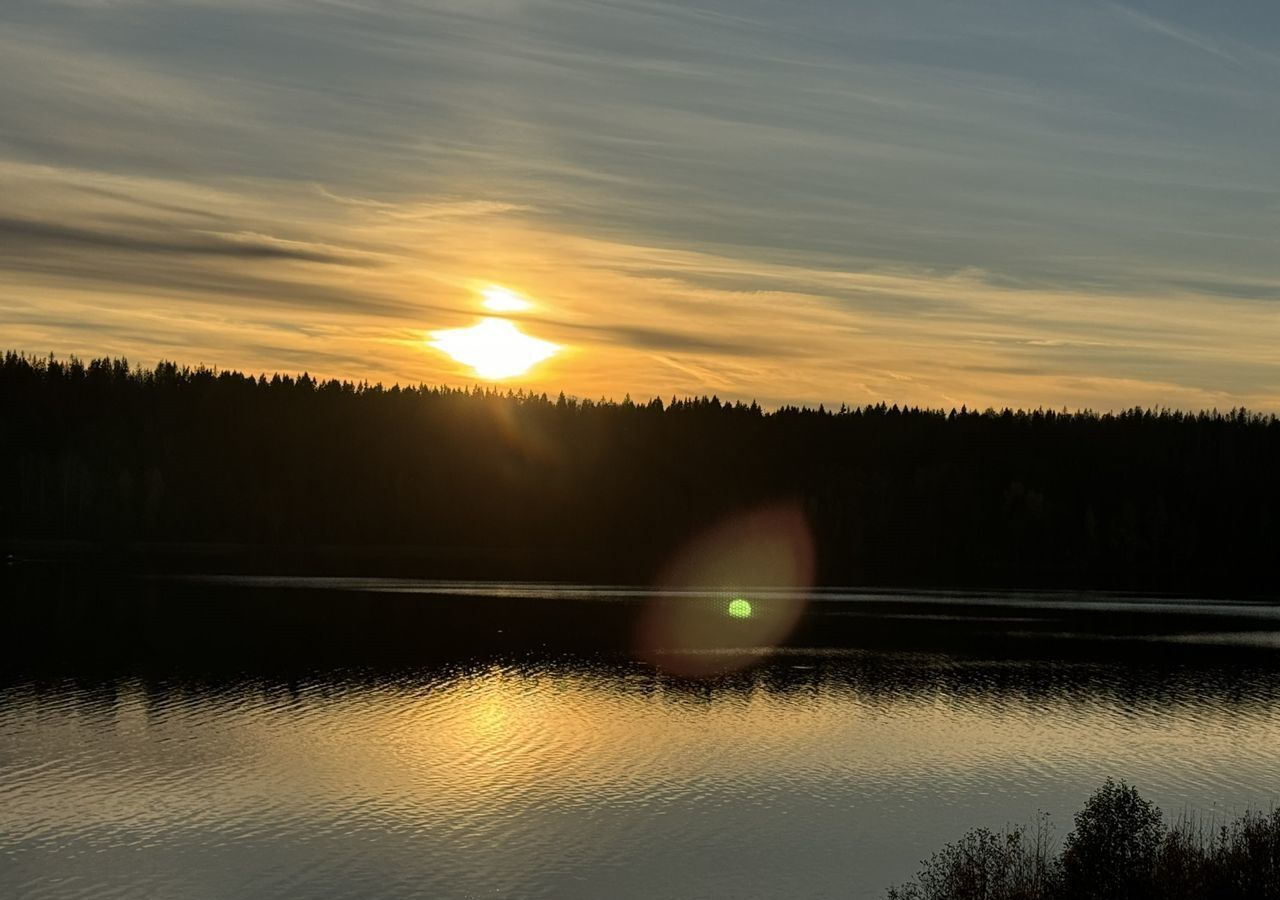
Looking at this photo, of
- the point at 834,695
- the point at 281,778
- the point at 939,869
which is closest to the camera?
the point at 939,869

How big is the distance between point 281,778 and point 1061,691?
47.4m

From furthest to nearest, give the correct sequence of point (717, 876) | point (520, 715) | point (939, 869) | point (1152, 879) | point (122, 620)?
1. point (122, 620)
2. point (520, 715)
3. point (717, 876)
4. point (939, 869)
5. point (1152, 879)

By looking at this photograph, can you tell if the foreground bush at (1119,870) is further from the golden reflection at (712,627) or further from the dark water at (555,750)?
the golden reflection at (712,627)

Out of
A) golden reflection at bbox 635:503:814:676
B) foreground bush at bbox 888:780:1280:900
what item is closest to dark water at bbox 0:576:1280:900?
golden reflection at bbox 635:503:814:676

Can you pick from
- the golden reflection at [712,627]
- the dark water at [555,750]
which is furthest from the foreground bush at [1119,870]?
the golden reflection at [712,627]

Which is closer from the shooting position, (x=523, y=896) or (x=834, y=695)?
(x=523, y=896)

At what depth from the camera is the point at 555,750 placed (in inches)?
2222

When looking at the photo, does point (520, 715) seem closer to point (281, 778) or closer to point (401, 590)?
point (281, 778)

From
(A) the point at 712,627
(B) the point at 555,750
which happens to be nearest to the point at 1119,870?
(B) the point at 555,750

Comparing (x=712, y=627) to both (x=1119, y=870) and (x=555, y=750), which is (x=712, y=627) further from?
(x=1119, y=870)

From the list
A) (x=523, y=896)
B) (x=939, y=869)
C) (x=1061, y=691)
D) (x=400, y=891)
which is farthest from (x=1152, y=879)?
(x=1061, y=691)

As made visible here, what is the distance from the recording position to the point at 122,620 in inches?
4080

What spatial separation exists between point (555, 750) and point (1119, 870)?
2819 cm

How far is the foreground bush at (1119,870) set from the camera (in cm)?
3184
